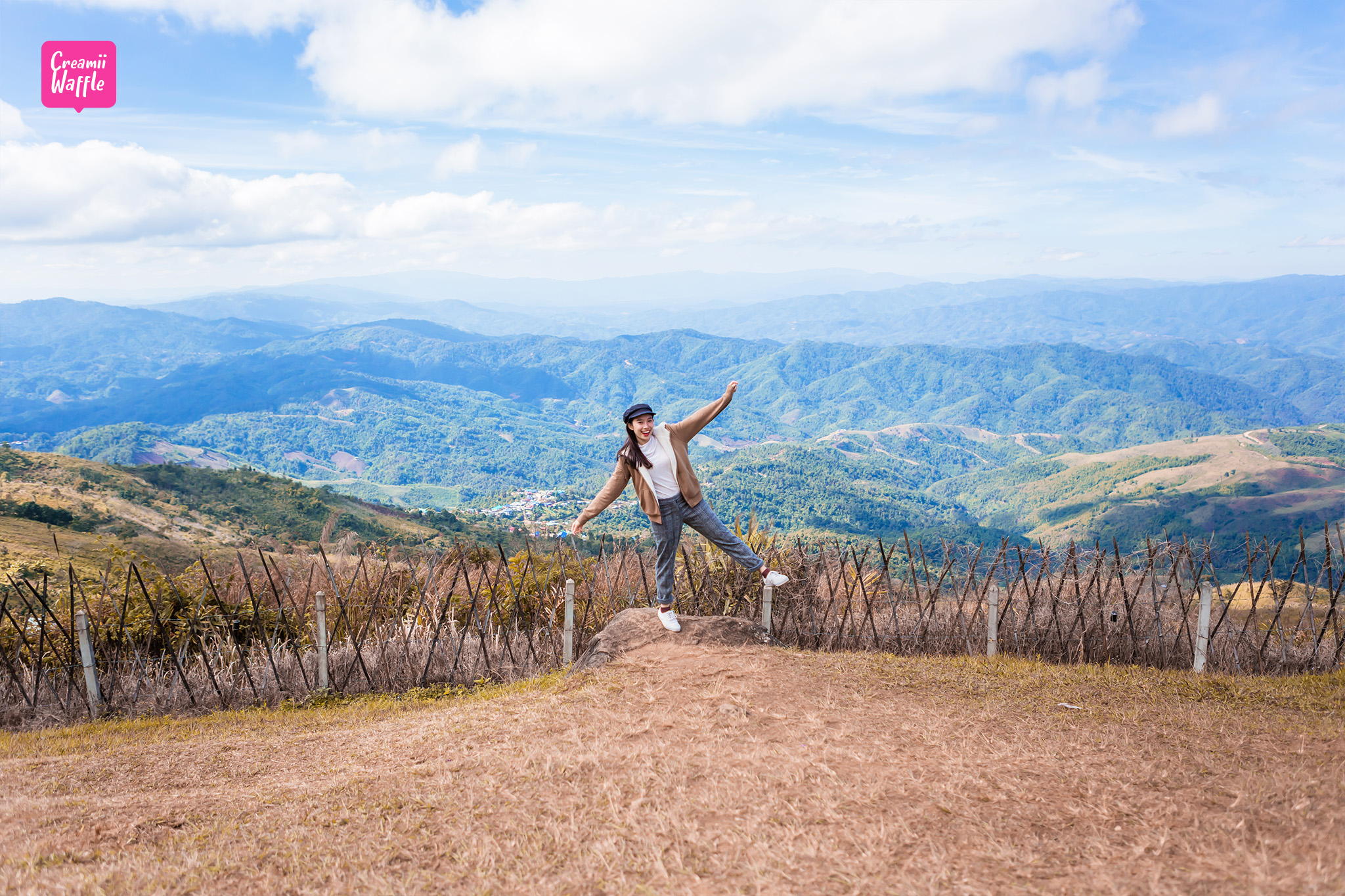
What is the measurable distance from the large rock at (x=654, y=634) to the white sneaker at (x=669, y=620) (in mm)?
55

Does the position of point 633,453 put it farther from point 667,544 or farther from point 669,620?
point 669,620

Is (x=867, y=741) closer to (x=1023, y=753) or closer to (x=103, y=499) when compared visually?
(x=1023, y=753)

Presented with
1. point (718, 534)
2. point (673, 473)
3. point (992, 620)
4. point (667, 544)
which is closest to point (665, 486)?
point (673, 473)

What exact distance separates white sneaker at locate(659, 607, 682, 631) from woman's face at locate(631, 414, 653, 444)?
162cm

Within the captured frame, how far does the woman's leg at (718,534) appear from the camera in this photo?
631 cm

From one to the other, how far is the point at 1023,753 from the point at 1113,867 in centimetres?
129

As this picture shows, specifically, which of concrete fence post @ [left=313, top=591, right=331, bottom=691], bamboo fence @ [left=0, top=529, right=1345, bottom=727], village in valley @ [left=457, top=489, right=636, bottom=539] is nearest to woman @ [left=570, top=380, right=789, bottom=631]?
bamboo fence @ [left=0, top=529, right=1345, bottom=727]

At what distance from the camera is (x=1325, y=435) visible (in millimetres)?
127938

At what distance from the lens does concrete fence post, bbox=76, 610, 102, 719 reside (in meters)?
6.61

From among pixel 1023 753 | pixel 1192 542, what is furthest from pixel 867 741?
pixel 1192 542

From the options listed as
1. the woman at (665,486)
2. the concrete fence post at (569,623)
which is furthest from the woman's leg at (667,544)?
the concrete fence post at (569,623)

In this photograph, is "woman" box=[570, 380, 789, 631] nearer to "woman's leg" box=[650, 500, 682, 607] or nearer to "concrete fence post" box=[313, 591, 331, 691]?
"woman's leg" box=[650, 500, 682, 607]

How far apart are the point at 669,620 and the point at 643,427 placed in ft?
6.02

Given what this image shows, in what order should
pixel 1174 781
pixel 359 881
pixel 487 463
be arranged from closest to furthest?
pixel 359 881, pixel 1174 781, pixel 487 463
